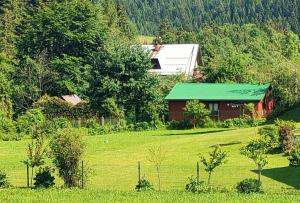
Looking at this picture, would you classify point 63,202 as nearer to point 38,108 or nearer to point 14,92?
point 38,108

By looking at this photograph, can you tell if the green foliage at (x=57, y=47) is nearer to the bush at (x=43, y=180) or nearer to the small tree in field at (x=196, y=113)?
the small tree in field at (x=196, y=113)

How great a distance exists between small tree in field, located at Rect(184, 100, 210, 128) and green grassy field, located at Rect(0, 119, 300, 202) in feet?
18.2

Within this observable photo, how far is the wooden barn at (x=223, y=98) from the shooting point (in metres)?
53.8

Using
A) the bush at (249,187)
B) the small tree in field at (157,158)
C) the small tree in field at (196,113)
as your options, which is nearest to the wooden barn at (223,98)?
the small tree in field at (196,113)

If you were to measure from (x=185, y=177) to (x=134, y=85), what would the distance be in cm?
2853

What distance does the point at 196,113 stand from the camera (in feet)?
170

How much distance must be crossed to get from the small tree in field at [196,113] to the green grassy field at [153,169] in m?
5.55

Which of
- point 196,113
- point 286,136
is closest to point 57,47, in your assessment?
point 196,113

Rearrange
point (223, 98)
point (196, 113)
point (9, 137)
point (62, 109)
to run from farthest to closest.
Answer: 1. point (62, 109)
2. point (223, 98)
3. point (196, 113)
4. point (9, 137)

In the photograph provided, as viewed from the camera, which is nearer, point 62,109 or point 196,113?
point 196,113

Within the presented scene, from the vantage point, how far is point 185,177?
2803cm

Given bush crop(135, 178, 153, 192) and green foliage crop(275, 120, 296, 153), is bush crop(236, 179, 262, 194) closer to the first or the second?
bush crop(135, 178, 153, 192)

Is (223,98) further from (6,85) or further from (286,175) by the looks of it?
(286,175)

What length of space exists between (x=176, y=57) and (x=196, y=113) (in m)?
35.0
